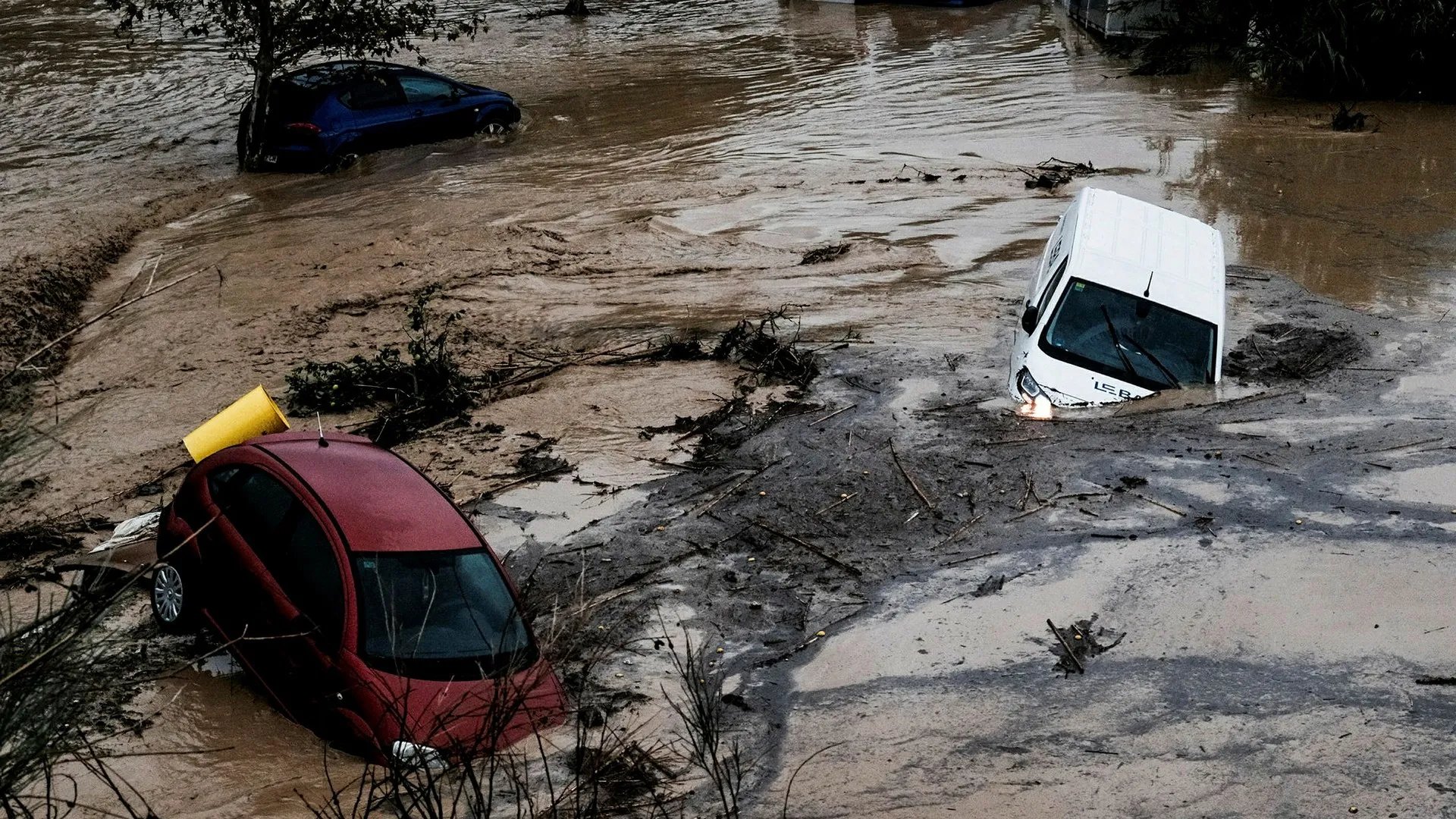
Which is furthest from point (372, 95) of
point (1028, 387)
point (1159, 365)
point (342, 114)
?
point (1159, 365)

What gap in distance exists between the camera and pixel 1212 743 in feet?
22.2

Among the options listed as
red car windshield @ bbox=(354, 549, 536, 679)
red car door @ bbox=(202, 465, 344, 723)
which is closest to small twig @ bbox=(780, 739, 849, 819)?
red car windshield @ bbox=(354, 549, 536, 679)

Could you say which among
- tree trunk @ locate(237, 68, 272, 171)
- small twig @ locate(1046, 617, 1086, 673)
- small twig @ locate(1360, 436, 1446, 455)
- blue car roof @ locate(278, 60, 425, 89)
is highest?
blue car roof @ locate(278, 60, 425, 89)

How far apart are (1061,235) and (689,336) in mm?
3677

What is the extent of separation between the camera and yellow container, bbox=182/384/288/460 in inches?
345

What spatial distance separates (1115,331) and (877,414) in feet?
6.74

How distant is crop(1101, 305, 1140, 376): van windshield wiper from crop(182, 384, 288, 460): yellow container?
6433 mm

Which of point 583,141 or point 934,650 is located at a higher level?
point 583,141

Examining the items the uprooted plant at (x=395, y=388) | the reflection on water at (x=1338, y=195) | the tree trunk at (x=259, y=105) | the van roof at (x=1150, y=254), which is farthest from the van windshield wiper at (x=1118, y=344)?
the tree trunk at (x=259, y=105)

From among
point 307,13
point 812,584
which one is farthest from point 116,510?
point 307,13

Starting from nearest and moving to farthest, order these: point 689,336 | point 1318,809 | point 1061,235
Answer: point 1318,809 → point 1061,235 → point 689,336

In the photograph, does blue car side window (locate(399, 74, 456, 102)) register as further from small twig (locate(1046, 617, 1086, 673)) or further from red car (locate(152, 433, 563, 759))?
small twig (locate(1046, 617, 1086, 673))

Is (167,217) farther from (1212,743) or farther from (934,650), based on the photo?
(1212,743)

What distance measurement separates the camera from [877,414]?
36.3ft
